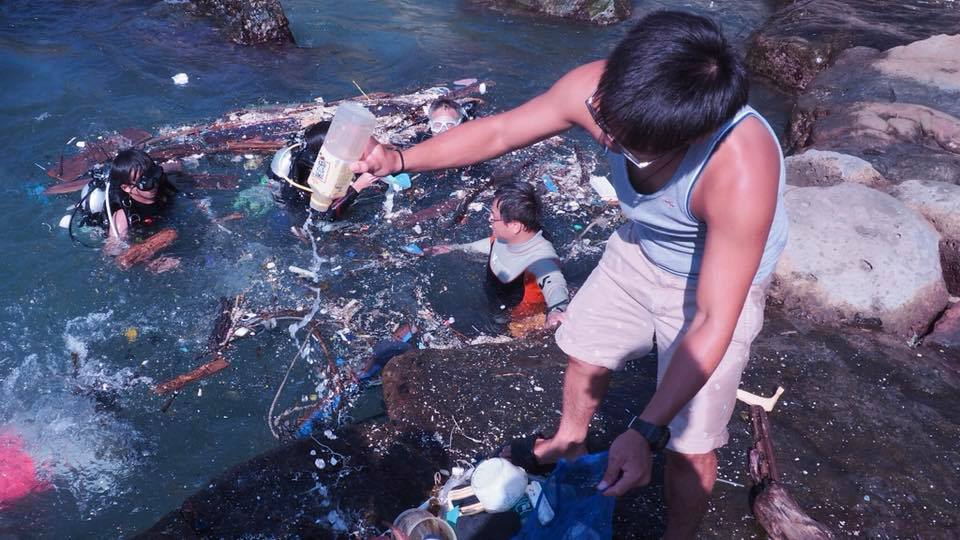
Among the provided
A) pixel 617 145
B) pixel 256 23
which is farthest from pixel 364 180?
pixel 256 23

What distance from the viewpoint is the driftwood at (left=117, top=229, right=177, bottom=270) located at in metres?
5.90

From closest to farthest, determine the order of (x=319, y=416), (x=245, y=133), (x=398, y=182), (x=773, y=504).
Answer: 1. (x=773, y=504)
2. (x=319, y=416)
3. (x=398, y=182)
4. (x=245, y=133)

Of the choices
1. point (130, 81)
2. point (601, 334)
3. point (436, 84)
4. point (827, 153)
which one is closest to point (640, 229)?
point (601, 334)

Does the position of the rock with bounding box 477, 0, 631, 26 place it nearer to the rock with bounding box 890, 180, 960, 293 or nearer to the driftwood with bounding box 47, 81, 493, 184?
the driftwood with bounding box 47, 81, 493, 184

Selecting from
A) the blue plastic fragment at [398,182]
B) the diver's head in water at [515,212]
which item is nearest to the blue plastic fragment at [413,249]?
the blue plastic fragment at [398,182]

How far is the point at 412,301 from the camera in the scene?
5.75m

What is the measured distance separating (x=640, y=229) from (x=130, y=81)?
318 inches

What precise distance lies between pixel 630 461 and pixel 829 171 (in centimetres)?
481

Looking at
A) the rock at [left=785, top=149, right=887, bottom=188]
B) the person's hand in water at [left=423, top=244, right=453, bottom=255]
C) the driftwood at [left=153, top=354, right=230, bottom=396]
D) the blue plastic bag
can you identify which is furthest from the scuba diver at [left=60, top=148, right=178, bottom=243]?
the rock at [left=785, top=149, right=887, bottom=188]

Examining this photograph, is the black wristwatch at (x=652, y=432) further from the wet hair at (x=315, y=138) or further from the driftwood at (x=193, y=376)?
the wet hair at (x=315, y=138)

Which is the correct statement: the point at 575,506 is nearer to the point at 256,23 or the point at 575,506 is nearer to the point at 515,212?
the point at 515,212

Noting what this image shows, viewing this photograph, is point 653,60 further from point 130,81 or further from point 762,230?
point 130,81

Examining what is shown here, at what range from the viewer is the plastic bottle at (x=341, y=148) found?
120 inches

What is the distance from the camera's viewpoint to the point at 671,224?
98.0 inches
